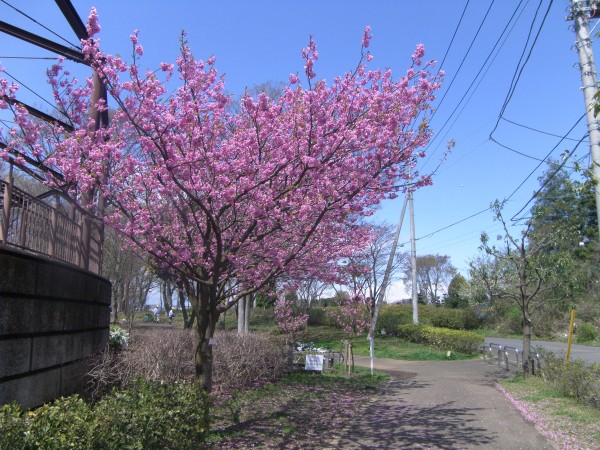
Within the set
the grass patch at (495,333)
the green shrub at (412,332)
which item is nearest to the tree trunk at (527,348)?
the green shrub at (412,332)

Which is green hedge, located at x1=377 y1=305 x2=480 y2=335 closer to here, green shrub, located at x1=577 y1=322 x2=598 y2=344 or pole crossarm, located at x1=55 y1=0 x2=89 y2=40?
green shrub, located at x1=577 y1=322 x2=598 y2=344

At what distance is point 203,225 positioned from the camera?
842cm

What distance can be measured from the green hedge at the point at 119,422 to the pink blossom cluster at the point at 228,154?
214 cm

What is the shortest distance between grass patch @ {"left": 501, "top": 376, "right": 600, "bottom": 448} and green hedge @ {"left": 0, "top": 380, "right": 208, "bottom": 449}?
5.21 meters

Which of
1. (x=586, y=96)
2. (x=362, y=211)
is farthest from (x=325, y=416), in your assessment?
(x=586, y=96)

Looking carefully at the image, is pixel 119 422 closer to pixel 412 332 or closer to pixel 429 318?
pixel 412 332

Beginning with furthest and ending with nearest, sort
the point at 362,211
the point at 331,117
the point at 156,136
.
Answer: the point at 362,211 < the point at 331,117 < the point at 156,136

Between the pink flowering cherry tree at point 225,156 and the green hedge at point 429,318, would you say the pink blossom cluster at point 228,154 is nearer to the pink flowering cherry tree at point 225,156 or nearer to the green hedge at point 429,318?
the pink flowering cherry tree at point 225,156

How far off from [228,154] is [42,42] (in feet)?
17.1

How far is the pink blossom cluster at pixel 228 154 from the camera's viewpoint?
22.0 ft

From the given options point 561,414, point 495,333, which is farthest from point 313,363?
point 495,333

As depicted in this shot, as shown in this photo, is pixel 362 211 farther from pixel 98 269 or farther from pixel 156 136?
pixel 98 269

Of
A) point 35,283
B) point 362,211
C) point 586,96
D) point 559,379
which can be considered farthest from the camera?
point 559,379

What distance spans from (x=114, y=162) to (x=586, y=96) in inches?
277
